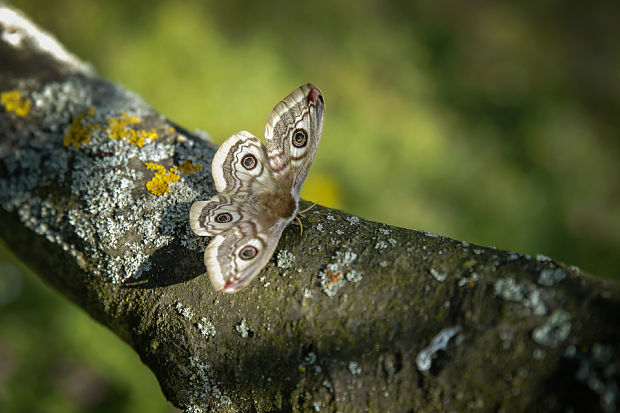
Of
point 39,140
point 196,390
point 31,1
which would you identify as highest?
point 31,1

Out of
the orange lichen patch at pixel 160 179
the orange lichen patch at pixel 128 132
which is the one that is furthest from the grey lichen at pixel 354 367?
the orange lichen patch at pixel 128 132

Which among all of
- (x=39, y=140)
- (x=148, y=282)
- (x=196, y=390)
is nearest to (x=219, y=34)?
(x=39, y=140)

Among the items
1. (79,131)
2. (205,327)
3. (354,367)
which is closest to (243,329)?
(205,327)

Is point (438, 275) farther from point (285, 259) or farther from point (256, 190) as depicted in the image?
point (256, 190)

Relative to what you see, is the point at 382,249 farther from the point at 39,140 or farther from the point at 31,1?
the point at 31,1

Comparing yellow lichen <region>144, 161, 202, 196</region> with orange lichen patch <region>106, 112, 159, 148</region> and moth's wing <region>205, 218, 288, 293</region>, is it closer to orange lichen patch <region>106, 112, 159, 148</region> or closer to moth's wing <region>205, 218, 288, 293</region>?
orange lichen patch <region>106, 112, 159, 148</region>

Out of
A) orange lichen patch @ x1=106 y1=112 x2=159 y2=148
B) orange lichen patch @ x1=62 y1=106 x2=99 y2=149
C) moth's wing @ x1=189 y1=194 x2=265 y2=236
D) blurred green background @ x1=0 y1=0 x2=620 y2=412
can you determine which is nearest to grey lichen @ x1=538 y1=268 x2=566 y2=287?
moth's wing @ x1=189 y1=194 x2=265 y2=236
